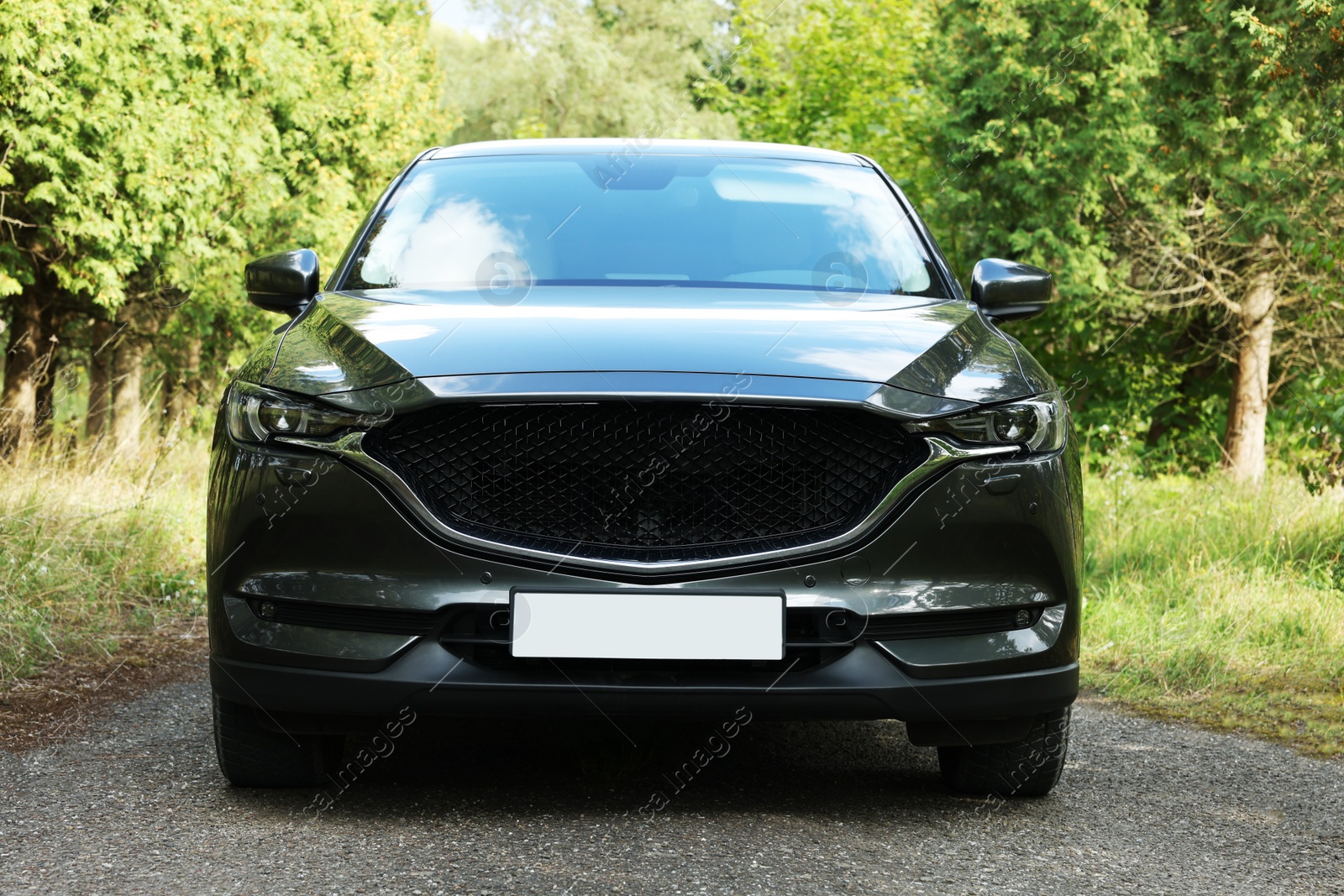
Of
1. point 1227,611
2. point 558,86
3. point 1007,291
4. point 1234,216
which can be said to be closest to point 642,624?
point 1007,291

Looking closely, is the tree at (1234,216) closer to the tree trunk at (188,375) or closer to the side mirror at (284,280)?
the side mirror at (284,280)

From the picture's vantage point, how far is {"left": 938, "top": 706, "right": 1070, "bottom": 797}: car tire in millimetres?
3572

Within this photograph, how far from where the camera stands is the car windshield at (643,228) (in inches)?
159

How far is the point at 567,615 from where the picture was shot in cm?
300

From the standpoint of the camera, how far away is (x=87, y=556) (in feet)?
21.4

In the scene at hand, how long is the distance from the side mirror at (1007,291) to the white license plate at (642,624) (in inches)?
59.6

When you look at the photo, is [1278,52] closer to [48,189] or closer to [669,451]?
[669,451]

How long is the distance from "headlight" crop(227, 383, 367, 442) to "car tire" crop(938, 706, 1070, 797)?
1741 millimetres

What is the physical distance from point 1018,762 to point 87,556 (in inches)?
179

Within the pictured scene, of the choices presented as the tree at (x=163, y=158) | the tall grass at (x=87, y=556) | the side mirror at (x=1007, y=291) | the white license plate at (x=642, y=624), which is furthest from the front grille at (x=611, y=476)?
the tree at (x=163, y=158)

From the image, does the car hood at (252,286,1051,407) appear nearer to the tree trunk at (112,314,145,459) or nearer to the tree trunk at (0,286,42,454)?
the tree trunk at (0,286,42,454)

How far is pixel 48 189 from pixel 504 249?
8.55 meters

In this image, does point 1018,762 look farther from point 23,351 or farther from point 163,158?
point 23,351

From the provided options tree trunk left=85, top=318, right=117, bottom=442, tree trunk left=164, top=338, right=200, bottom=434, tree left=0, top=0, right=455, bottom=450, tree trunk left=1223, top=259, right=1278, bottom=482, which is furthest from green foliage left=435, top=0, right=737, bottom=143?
tree trunk left=1223, top=259, right=1278, bottom=482
